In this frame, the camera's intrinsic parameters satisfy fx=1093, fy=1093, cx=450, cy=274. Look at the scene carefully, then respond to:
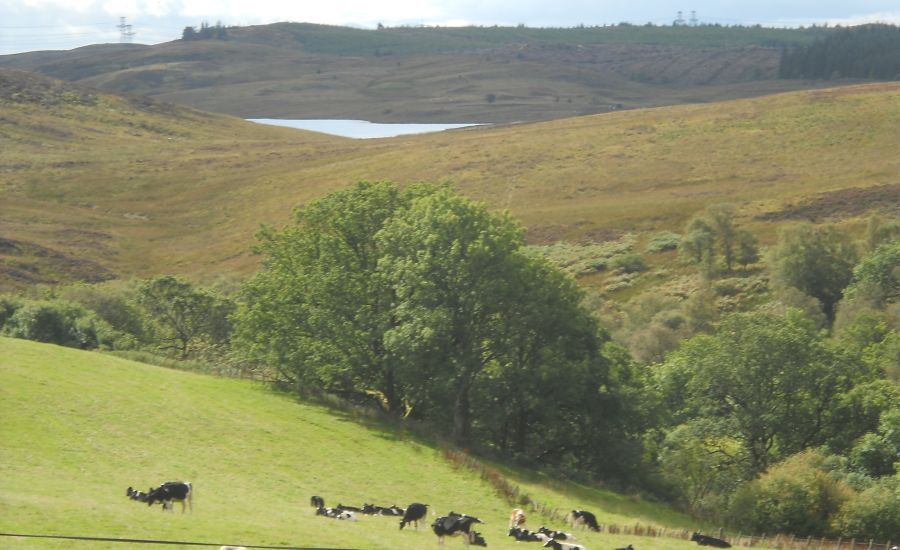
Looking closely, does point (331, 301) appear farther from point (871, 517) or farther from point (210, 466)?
point (871, 517)

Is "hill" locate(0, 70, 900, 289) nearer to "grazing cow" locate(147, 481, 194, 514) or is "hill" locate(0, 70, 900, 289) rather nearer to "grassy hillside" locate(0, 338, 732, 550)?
"grassy hillside" locate(0, 338, 732, 550)

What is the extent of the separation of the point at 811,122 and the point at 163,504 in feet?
488

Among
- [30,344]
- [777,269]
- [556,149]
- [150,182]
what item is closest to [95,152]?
[150,182]

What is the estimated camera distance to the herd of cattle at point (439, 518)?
28.5m

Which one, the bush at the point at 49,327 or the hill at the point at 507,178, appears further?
the hill at the point at 507,178

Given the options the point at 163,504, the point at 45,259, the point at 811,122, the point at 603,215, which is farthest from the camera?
the point at 811,122

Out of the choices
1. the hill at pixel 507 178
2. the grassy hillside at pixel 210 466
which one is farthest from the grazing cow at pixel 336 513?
the hill at pixel 507 178

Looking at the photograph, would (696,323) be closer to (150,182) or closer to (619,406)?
(619,406)

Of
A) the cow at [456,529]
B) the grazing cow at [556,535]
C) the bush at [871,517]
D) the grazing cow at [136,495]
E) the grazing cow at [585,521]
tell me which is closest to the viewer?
the cow at [456,529]

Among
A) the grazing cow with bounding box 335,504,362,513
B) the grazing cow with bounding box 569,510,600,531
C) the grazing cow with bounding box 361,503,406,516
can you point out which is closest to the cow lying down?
the grazing cow with bounding box 335,504,362,513

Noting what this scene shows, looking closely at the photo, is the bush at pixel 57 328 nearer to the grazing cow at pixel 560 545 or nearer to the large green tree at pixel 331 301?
the large green tree at pixel 331 301

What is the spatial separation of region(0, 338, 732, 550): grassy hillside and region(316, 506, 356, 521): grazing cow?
84 cm

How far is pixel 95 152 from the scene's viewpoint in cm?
18550

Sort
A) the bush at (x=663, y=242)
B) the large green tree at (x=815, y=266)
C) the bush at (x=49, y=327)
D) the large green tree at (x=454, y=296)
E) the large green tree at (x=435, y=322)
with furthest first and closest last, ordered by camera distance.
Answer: the bush at (x=663, y=242) → the large green tree at (x=815, y=266) → the bush at (x=49, y=327) → the large green tree at (x=435, y=322) → the large green tree at (x=454, y=296)
